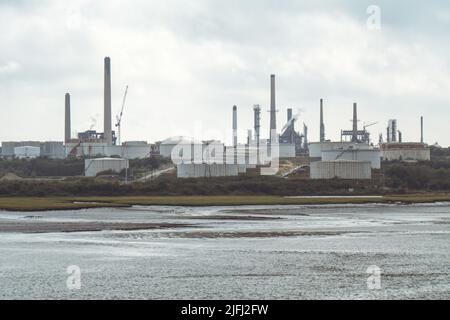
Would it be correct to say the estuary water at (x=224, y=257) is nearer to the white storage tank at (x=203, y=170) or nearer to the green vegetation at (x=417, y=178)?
the green vegetation at (x=417, y=178)

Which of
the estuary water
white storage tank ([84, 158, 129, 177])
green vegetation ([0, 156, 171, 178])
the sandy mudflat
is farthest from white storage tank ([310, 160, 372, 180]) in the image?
the sandy mudflat

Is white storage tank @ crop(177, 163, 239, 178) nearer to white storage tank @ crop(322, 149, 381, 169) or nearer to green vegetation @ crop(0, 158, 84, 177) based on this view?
white storage tank @ crop(322, 149, 381, 169)

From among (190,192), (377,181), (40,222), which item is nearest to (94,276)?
(40,222)

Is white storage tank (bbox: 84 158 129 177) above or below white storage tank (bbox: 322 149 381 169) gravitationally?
below

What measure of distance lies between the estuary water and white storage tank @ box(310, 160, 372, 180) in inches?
3085

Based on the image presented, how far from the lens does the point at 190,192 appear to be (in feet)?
434

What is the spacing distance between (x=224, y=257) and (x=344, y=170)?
11294 centimetres

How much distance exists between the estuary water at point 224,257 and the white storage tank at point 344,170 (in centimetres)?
7837

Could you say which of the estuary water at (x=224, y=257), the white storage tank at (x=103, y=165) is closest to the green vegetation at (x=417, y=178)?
the white storage tank at (x=103, y=165)

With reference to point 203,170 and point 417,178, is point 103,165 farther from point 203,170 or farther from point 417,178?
point 417,178

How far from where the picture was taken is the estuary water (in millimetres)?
37906

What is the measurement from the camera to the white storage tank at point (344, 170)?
158m
